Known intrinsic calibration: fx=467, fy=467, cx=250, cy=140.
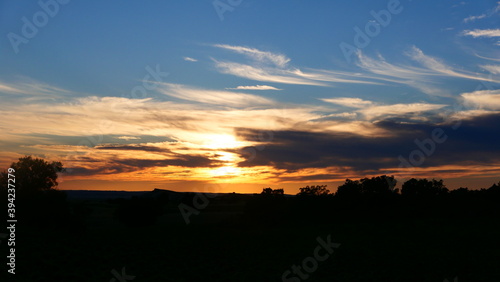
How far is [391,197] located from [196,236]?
1624 inches

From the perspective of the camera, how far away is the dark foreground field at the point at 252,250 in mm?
28438

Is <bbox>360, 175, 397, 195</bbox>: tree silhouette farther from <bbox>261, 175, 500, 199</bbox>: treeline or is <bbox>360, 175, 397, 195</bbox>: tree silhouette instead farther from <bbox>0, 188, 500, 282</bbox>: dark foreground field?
<bbox>0, 188, 500, 282</bbox>: dark foreground field

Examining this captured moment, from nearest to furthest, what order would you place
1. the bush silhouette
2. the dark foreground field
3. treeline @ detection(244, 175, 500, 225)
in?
the dark foreground field → the bush silhouette → treeline @ detection(244, 175, 500, 225)

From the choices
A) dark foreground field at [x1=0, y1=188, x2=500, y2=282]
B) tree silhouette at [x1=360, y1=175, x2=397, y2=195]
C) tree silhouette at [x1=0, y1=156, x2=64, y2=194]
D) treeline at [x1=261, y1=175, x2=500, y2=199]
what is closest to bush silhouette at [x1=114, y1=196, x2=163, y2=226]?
dark foreground field at [x1=0, y1=188, x2=500, y2=282]

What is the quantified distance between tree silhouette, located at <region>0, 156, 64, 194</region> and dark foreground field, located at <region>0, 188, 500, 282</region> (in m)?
4.29

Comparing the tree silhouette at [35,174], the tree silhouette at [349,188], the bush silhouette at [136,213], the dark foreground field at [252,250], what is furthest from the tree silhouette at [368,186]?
the tree silhouette at [35,174]

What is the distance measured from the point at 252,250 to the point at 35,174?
26.7 metres

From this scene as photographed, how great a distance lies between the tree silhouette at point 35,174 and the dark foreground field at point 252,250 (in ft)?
14.1

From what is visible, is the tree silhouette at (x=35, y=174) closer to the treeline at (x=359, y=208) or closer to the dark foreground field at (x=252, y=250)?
the dark foreground field at (x=252, y=250)

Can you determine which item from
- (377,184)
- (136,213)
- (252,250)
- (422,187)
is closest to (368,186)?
(377,184)

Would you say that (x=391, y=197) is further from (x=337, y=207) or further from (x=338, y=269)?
(x=338, y=269)

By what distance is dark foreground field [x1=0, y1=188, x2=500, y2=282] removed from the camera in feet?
93.3

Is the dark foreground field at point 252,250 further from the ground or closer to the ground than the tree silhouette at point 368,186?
closer to the ground

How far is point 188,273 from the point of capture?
29.5 metres
